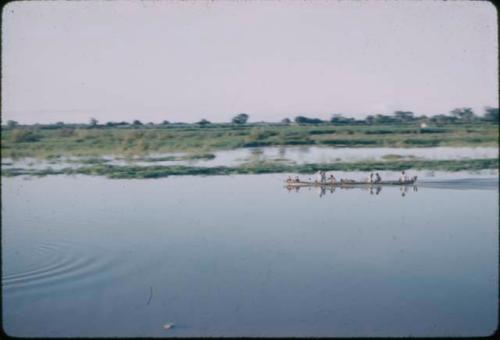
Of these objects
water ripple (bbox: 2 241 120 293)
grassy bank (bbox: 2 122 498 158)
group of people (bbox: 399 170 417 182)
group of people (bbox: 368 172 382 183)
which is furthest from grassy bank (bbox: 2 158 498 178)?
water ripple (bbox: 2 241 120 293)

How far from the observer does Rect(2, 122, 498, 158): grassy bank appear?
1222 cm

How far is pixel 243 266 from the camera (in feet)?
19.7

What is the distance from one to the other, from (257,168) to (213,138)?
12.1 ft

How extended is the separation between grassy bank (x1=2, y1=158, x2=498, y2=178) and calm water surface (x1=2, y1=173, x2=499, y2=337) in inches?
52.6

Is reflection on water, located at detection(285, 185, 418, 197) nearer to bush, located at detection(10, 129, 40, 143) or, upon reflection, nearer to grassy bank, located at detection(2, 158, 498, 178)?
grassy bank, located at detection(2, 158, 498, 178)

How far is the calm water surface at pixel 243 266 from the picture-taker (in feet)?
16.2

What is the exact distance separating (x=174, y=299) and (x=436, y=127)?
11878 millimetres

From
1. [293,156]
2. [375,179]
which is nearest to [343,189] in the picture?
[375,179]

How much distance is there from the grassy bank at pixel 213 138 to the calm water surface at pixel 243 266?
12.4ft

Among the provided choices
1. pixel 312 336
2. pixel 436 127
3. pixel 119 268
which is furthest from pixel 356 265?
pixel 436 127

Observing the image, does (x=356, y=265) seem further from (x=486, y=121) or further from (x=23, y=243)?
(x=486, y=121)

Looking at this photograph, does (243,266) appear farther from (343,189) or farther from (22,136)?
(22,136)

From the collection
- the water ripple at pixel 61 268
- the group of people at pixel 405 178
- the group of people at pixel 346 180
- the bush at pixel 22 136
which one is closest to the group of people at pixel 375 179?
the group of people at pixel 346 180

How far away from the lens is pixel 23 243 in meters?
6.72
